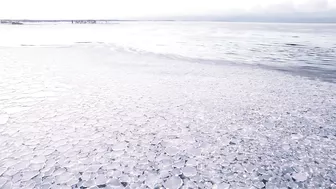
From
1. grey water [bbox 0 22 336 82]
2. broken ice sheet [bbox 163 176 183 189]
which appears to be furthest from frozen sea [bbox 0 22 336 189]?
grey water [bbox 0 22 336 82]

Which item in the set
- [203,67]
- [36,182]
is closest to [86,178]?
[36,182]

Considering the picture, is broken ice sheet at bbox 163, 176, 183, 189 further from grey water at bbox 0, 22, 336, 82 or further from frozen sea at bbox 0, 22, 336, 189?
grey water at bbox 0, 22, 336, 82

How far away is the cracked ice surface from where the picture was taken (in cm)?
339

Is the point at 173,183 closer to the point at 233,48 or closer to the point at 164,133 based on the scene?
the point at 164,133

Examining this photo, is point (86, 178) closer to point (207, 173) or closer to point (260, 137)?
point (207, 173)

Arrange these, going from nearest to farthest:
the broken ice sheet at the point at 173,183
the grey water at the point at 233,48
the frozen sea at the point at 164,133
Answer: the broken ice sheet at the point at 173,183, the frozen sea at the point at 164,133, the grey water at the point at 233,48

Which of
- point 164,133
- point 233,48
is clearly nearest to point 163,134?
point 164,133

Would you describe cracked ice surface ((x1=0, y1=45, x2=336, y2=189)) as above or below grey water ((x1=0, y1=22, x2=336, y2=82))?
below

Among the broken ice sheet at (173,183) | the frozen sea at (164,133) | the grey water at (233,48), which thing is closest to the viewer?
the broken ice sheet at (173,183)

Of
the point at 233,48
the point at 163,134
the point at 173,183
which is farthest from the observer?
the point at 233,48

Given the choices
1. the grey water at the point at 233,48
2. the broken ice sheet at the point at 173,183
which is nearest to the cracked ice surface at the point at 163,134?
the broken ice sheet at the point at 173,183

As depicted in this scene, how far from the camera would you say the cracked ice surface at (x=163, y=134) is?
11.1 feet

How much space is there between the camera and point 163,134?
15.5 ft

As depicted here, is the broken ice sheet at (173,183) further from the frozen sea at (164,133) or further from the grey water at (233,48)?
the grey water at (233,48)
